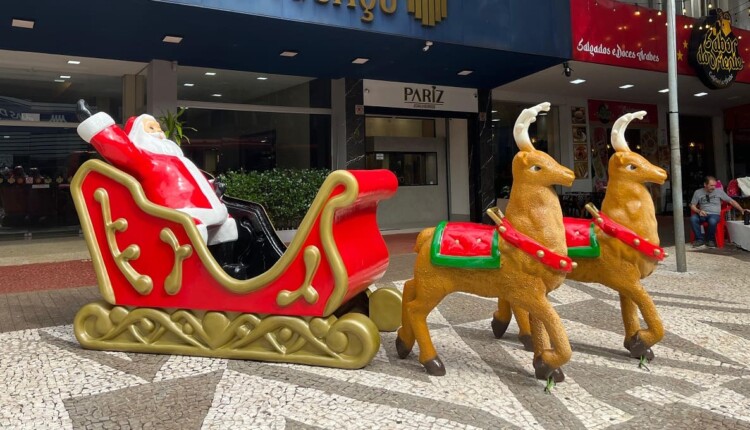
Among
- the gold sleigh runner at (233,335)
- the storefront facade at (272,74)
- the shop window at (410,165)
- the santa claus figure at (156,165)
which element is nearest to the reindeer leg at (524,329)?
the gold sleigh runner at (233,335)

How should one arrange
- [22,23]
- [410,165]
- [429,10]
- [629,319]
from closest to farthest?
[629,319]
[22,23]
[429,10]
[410,165]

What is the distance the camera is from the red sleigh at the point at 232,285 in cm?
318

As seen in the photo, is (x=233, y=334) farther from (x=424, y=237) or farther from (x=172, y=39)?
(x=172, y=39)

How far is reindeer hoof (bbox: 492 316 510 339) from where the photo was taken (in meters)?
3.95

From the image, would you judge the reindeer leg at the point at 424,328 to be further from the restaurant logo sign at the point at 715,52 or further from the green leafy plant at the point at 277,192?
the restaurant logo sign at the point at 715,52

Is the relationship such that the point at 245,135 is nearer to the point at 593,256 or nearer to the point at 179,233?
the point at 179,233

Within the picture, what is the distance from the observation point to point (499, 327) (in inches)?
156

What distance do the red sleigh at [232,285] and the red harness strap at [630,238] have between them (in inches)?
53.4

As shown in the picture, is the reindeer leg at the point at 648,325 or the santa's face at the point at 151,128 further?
the santa's face at the point at 151,128

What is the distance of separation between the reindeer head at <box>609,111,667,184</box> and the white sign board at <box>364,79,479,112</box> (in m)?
8.70

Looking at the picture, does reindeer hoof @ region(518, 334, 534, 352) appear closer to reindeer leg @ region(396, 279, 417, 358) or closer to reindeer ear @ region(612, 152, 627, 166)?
reindeer leg @ region(396, 279, 417, 358)

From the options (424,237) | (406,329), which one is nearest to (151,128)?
(424,237)

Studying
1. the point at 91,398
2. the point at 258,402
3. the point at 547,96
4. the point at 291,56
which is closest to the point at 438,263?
the point at 258,402

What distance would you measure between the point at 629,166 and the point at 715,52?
11244mm
